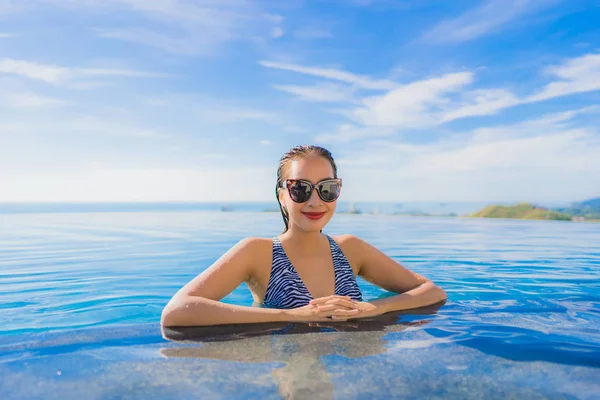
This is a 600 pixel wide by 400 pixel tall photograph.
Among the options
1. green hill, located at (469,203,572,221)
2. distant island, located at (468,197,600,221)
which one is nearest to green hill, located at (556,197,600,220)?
distant island, located at (468,197,600,221)

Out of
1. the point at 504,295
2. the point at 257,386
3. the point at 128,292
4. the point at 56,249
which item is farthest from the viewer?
the point at 56,249

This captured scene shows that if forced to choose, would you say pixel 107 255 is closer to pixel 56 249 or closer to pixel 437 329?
pixel 56 249

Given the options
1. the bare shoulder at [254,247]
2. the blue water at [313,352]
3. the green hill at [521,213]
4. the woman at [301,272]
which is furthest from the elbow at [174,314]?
the green hill at [521,213]

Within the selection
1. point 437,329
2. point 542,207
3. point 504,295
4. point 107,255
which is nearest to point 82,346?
point 437,329

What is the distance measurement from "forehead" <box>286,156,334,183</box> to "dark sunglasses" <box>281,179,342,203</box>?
4 centimetres

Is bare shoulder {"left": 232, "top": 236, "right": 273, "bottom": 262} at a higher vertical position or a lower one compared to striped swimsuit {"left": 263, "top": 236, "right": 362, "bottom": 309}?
higher

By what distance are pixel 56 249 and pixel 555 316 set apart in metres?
9.81

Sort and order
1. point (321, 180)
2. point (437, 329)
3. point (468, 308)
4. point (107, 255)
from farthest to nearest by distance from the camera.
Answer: point (107, 255)
point (468, 308)
point (321, 180)
point (437, 329)

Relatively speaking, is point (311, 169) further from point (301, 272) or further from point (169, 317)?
point (169, 317)

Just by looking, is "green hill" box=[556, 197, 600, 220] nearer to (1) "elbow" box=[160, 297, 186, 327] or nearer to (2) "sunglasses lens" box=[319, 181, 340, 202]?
(2) "sunglasses lens" box=[319, 181, 340, 202]

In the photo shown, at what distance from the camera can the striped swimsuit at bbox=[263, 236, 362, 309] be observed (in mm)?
3840

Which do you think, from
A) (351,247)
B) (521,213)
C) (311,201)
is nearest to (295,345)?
(311,201)

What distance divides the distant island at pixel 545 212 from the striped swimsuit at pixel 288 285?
20020 mm

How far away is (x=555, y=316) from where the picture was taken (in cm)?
407
